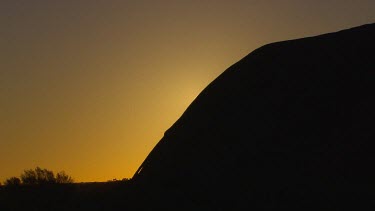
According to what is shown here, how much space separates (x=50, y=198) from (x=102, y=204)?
234cm

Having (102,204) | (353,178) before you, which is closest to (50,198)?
(102,204)

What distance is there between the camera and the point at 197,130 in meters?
17.6

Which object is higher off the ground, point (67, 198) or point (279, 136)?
point (67, 198)

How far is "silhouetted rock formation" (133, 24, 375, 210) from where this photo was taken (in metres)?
15.0

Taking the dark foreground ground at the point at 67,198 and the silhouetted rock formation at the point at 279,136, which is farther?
the dark foreground ground at the point at 67,198

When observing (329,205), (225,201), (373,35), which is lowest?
(329,205)

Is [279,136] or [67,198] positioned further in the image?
[67,198]

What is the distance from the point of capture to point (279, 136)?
52.8 feet

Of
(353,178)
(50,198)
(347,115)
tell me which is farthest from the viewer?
(50,198)

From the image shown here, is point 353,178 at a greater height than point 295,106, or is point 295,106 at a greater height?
point 295,106

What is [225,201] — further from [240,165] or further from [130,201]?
[130,201]

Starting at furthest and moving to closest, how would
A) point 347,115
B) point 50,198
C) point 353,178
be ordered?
point 50,198, point 347,115, point 353,178

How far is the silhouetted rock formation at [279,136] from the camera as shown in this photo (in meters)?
15.0

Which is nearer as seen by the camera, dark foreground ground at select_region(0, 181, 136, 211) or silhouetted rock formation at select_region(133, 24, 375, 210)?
silhouetted rock formation at select_region(133, 24, 375, 210)
